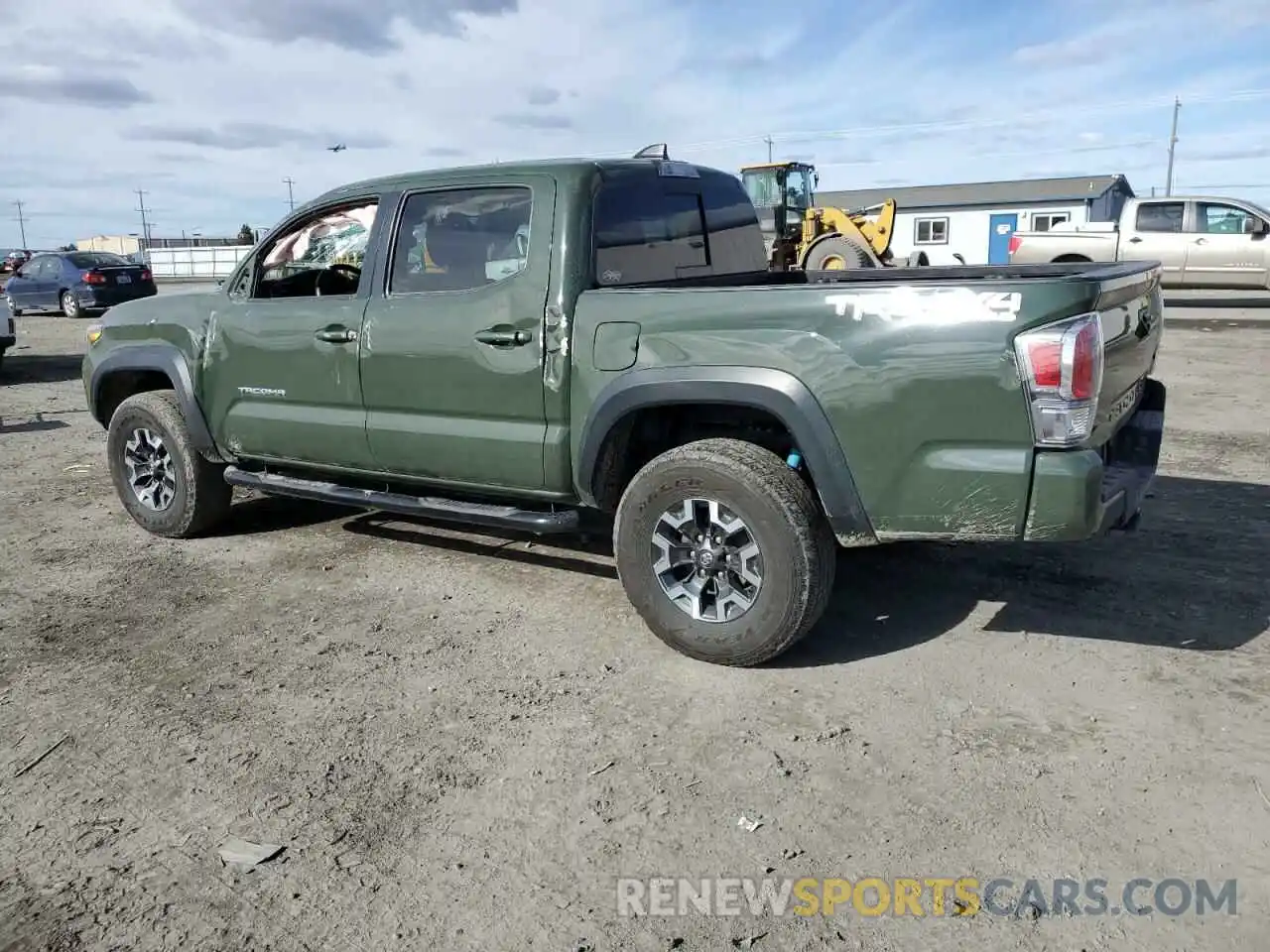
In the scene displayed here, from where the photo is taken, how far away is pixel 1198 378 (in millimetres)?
10461

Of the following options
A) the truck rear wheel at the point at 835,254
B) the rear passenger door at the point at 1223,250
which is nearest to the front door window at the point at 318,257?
the truck rear wheel at the point at 835,254

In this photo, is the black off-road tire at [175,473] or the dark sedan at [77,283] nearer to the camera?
the black off-road tire at [175,473]

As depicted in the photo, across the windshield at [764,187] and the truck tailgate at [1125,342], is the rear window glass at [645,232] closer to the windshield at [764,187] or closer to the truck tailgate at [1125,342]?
the truck tailgate at [1125,342]

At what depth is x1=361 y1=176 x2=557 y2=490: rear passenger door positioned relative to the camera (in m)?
4.22

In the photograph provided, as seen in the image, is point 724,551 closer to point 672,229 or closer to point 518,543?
point 672,229

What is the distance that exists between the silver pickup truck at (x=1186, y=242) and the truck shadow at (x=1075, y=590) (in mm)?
13315

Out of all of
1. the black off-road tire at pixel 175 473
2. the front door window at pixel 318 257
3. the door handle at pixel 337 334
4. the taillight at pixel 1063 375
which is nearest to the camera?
the taillight at pixel 1063 375

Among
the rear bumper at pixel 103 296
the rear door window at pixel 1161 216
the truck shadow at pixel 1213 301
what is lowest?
the truck shadow at pixel 1213 301

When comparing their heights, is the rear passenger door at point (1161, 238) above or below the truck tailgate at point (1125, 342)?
above

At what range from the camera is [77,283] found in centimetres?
2083

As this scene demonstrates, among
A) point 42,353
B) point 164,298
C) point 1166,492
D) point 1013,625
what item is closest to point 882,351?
point 1013,625

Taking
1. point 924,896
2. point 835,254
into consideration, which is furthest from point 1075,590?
point 835,254

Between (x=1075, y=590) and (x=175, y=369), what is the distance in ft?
15.5

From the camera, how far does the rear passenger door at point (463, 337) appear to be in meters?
4.22
